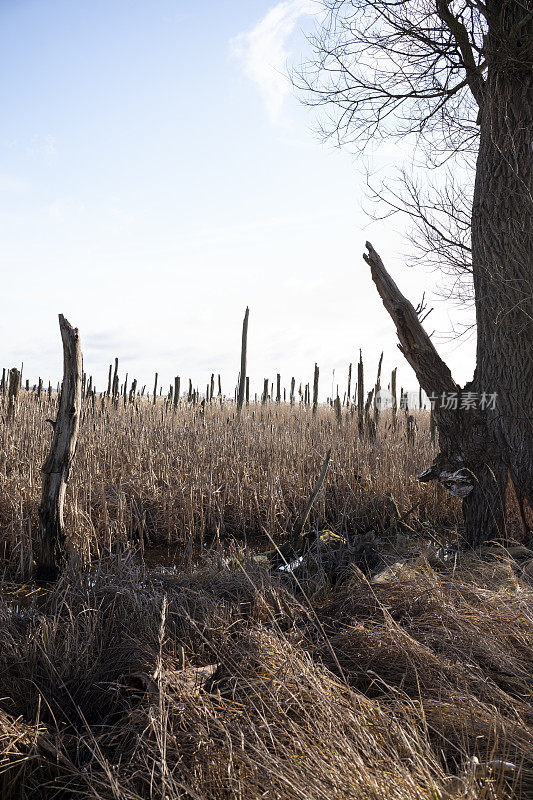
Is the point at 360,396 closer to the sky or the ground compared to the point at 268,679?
closer to the sky

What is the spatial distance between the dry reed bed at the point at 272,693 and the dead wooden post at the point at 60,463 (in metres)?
1.09

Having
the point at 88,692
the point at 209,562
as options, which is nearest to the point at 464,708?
the point at 88,692

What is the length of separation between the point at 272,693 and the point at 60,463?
2967 mm

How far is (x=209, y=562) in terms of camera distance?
4328mm

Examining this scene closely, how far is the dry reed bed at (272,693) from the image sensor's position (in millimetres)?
1671

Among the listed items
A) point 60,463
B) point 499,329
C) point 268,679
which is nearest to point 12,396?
point 60,463

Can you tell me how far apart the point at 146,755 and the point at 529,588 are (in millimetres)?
2252

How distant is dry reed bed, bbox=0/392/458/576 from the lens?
17.1 ft

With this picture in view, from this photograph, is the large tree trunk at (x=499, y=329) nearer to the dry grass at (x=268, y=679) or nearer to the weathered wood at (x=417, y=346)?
the weathered wood at (x=417, y=346)

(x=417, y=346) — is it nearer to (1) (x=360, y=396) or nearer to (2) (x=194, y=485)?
(2) (x=194, y=485)

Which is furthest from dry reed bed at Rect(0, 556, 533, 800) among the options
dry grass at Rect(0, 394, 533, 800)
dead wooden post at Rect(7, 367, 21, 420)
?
dead wooden post at Rect(7, 367, 21, 420)

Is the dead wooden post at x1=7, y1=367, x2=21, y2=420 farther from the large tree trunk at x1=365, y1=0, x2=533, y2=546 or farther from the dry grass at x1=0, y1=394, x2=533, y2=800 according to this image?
the large tree trunk at x1=365, y1=0, x2=533, y2=546

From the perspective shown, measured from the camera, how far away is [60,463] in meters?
4.45

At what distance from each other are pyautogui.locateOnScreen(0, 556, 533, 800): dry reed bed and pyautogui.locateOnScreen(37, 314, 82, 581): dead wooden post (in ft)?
3.57
